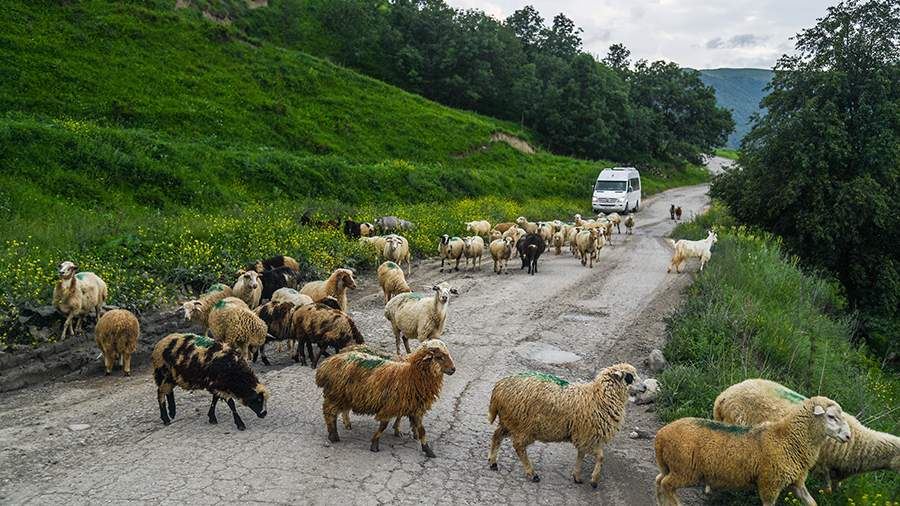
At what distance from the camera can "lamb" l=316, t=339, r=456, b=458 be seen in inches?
280

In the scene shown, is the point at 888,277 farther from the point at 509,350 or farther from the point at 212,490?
the point at 212,490

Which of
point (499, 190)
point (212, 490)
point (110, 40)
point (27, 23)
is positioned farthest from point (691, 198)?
point (212, 490)

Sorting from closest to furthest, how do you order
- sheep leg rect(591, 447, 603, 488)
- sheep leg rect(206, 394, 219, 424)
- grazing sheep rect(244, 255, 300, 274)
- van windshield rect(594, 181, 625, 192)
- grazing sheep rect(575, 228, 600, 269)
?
sheep leg rect(591, 447, 603, 488) → sheep leg rect(206, 394, 219, 424) → grazing sheep rect(244, 255, 300, 274) → grazing sheep rect(575, 228, 600, 269) → van windshield rect(594, 181, 625, 192)

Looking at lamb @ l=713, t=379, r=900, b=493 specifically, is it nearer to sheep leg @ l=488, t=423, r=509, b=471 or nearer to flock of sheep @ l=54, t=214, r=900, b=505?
→ flock of sheep @ l=54, t=214, r=900, b=505

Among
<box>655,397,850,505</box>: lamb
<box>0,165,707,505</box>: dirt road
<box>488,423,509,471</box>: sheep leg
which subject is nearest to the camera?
<box>655,397,850,505</box>: lamb

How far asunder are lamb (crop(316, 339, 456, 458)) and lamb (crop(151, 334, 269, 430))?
3.33 ft

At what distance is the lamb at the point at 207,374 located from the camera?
24.7 feet

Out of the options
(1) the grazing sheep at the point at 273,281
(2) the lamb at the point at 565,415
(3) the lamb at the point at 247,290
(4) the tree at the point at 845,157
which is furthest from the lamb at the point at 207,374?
(4) the tree at the point at 845,157

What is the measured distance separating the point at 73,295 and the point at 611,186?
34.5 m

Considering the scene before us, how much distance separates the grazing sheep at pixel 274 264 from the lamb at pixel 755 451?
32.5 feet

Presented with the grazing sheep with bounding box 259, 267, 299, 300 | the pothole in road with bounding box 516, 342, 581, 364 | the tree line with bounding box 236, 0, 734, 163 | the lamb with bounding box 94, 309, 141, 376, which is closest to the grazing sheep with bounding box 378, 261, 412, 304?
the grazing sheep with bounding box 259, 267, 299, 300

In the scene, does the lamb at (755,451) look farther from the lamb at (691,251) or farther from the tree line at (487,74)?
the tree line at (487,74)

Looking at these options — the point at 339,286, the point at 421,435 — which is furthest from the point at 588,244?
the point at 421,435

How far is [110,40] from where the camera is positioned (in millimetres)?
35281
